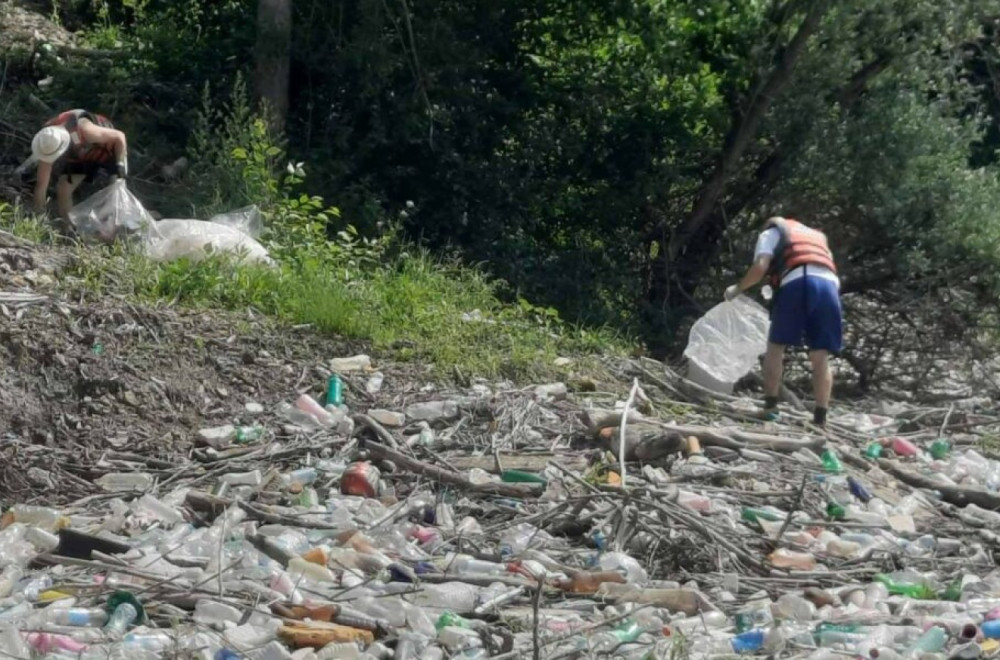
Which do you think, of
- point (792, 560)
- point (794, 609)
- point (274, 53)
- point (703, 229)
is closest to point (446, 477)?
point (792, 560)

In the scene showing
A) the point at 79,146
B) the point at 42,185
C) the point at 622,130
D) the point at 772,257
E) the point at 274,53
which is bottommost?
the point at 42,185

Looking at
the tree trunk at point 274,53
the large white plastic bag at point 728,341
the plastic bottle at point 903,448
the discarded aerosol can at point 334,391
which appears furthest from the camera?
the tree trunk at point 274,53

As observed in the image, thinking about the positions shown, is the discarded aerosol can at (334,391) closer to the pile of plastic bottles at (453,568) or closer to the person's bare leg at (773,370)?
the pile of plastic bottles at (453,568)

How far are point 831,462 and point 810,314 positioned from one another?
4.19 feet

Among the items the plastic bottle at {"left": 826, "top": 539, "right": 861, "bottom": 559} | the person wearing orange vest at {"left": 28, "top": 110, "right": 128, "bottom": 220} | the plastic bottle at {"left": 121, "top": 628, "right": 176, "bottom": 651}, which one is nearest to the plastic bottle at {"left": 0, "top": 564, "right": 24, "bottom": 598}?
the plastic bottle at {"left": 121, "top": 628, "right": 176, "bottom": 651}

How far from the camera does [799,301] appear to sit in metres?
9.05

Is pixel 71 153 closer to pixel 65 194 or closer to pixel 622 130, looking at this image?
pixel 65 194

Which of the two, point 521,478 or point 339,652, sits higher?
point 339,652

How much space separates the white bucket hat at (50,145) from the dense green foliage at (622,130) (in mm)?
1421

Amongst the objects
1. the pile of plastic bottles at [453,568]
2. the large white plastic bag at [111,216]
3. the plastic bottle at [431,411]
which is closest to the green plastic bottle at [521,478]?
the pile of plastic bottles at [453,568]

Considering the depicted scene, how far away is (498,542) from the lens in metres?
6.64

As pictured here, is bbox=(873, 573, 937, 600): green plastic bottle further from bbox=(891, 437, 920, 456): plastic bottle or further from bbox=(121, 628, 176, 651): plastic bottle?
bbox=(121, 628, 176, 651): plastic bottle

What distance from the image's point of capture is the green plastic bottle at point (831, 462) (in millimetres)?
7938

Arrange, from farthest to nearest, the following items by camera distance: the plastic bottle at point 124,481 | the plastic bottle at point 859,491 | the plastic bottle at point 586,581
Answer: the plastic bottle at point 859,491, the plastic bottle at point 124,481, the plastic bottle at point 586,581
